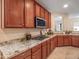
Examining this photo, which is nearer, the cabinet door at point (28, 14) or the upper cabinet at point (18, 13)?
the upper cabinet at point (18, 13)

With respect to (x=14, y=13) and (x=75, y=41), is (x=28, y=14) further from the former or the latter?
(x=75, y=41)

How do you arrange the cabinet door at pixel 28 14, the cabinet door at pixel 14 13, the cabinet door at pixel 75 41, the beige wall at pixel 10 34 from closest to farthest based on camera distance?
the cabinet door at pixel 14 13 < the beige wall at pixel 10 34 < the cabinet door at pixel 28 14 < the cabinet door at pixel 75 41

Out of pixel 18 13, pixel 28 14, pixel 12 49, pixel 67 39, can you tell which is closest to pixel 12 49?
pixel 12 49

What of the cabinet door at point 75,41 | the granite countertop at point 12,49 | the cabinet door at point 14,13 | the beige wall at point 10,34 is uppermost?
the cabinet door at point 14,13

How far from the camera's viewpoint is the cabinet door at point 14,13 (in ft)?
6.81

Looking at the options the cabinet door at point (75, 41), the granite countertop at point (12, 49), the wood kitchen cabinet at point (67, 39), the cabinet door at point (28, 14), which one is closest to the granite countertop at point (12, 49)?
the granite countertop at point (12, 49)

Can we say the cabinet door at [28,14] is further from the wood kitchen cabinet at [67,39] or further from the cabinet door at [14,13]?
the wood kitchen cabinet at [67,39]

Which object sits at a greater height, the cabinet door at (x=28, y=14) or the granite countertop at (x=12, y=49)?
the cabinet door at (x=28, y=14)

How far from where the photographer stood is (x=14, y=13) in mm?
2314

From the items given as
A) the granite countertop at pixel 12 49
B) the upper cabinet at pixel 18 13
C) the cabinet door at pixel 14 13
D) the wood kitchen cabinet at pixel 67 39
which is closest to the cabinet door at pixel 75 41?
the wood kitchen cabinet at pixel 67 39

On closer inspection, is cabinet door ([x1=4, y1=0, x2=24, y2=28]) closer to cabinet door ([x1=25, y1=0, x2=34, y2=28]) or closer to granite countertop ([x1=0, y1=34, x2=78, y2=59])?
cabinet door ([x1=25, y1=0, x2=34, y2=28])

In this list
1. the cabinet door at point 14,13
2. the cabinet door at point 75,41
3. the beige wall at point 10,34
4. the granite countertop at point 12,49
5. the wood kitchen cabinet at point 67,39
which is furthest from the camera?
the wood kitchen cabinet at point 67,39

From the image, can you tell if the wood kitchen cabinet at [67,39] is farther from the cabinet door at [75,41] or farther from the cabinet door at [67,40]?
the cabinet door at [75,41]

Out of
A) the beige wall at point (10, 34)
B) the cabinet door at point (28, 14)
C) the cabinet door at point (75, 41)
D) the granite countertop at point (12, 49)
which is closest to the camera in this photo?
the granite countertop at point (12, 49)
